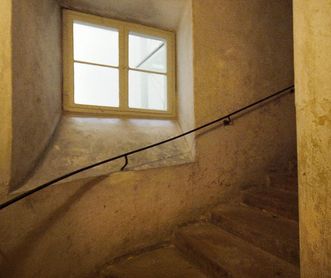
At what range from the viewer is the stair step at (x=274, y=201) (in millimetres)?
1850

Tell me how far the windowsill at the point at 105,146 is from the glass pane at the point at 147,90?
1.09 feet

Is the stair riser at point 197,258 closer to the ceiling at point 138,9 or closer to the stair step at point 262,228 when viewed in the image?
the stair step at point 262,228

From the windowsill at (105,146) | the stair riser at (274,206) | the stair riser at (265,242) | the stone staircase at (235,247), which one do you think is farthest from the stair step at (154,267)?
the stair riser at (274,206)

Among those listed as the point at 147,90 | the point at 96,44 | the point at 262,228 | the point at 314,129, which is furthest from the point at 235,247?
the point at 96,44

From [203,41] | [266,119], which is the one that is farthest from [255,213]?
[203,41]

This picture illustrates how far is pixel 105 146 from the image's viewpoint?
188cm

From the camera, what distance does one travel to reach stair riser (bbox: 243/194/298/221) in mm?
1822

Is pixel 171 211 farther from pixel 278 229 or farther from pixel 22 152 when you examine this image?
pixel 22 152

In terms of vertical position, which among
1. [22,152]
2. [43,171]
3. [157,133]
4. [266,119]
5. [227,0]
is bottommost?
[43,171]

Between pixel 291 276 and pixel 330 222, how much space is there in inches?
32.4

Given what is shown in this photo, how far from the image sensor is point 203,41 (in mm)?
2223

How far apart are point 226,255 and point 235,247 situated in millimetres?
133

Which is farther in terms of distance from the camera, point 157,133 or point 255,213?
point 157,133

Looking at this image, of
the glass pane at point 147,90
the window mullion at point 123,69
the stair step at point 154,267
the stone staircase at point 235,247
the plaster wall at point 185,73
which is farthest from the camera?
the glass pane at point 147,90
